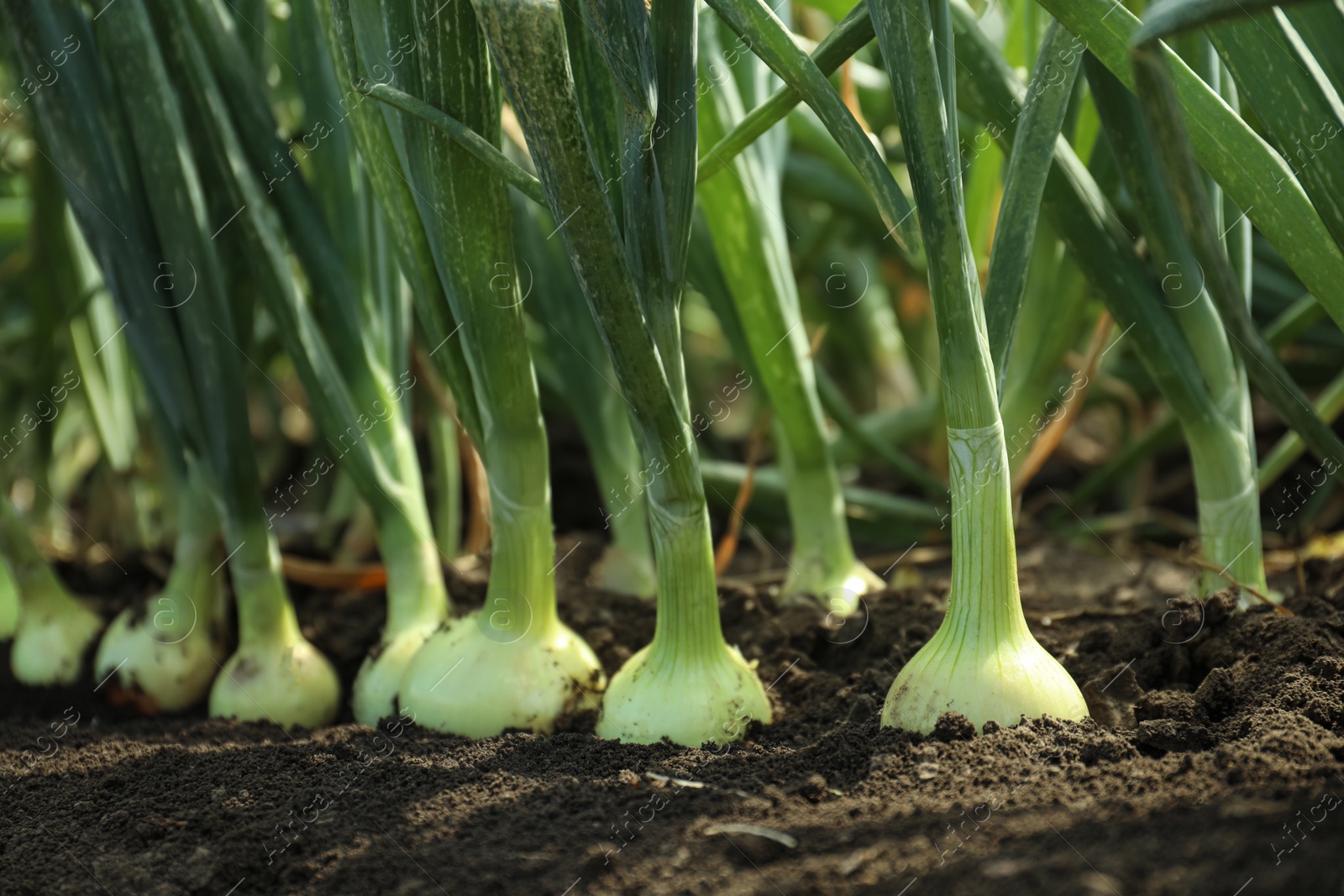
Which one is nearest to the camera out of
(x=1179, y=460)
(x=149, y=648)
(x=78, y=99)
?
(x=78, y=99)

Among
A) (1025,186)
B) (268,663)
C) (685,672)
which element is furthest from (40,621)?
(1025,186)

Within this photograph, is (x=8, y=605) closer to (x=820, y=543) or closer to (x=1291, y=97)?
(x=820, y=543)

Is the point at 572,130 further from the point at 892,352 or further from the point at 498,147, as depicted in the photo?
the point at 892,352

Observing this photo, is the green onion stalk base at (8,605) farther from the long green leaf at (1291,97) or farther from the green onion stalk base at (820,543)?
the long green leaf at (1291,97)

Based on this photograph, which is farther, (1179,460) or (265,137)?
(1179,460)

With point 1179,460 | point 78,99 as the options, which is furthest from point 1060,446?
point 78,99

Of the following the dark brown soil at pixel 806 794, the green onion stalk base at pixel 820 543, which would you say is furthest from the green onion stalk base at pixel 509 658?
the green onion stalk base at pixel 820 543

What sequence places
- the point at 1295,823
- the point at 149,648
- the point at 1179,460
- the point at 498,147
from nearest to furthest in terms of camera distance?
the point at 1295,823 → the point at 498,147 → the point at 149,648 → the point at 1179,460

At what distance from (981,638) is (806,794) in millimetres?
164

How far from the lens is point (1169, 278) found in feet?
2.85

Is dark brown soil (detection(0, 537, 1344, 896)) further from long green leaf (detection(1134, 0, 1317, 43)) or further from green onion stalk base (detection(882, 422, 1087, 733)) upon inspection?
long green leaf (detection(1134, 0, 1317, 43))

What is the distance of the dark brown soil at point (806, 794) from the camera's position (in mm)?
537

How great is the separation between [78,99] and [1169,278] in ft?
3.11

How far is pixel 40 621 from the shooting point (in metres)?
1.11
